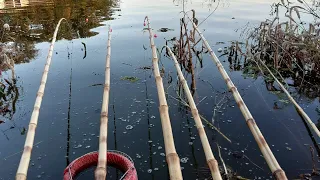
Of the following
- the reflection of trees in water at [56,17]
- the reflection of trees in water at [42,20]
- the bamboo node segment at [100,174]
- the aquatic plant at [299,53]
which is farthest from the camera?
the reflection of trees in water at [56,17]

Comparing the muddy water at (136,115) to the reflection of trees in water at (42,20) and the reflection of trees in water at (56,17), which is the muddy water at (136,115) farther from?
the reflection of trees in water at (56,17)

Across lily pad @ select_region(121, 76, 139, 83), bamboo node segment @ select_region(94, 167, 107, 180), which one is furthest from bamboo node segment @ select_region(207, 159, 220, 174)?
lily pad @ select_region(121, 76, 139, 83)

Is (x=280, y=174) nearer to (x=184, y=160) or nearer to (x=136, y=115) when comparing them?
(x=184, y=160)

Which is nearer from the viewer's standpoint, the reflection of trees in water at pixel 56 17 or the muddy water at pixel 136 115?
the muddy water at pixel 136 115

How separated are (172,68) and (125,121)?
3.13 m

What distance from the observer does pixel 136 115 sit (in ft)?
21.0

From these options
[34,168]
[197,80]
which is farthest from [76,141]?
[197,80]

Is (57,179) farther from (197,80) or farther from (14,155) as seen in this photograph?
(197,80)

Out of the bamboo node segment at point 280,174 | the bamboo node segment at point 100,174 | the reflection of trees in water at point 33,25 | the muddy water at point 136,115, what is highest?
the reflection of trees in water at point 33,25

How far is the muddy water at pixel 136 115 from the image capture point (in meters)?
4.95

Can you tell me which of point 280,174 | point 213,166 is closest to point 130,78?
point 213,166

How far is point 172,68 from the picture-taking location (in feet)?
28.9

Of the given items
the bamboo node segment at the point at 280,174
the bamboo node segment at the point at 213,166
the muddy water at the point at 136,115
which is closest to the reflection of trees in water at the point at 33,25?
the muddy water at the point at 136,115

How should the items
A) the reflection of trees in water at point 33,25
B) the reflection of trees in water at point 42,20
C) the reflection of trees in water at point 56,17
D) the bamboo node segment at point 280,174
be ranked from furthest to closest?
the reflection of trees in water at point 56,17 → the reflection of trees in water at point 42,20 → the reflection of trees in water at point 33,25 → the bamboo node segment at point 280,174
